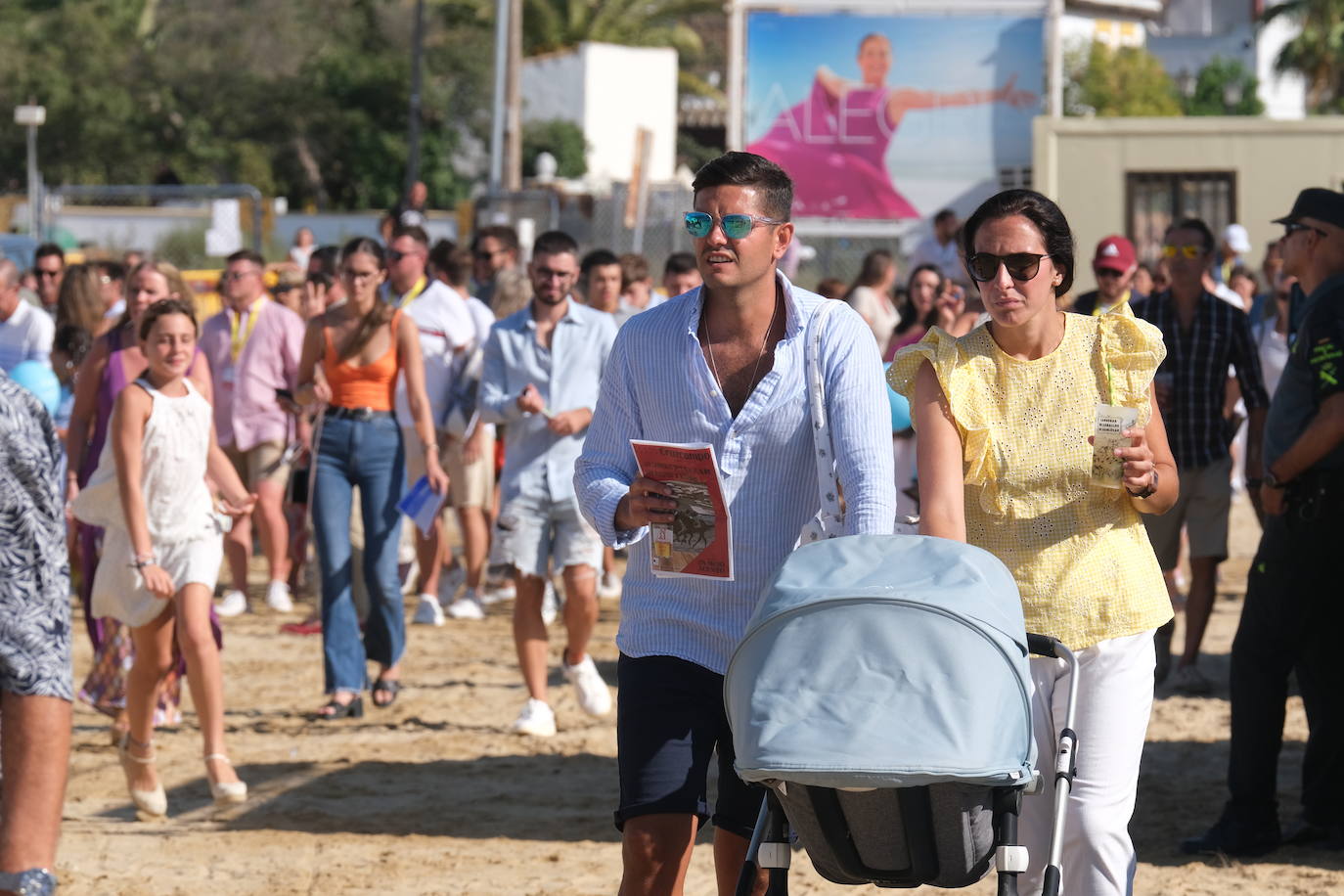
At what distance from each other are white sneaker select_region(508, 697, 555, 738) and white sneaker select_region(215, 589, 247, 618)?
3.71m

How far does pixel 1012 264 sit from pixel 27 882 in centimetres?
251

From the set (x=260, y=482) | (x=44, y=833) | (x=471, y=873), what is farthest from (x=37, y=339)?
(x=44, y=833)

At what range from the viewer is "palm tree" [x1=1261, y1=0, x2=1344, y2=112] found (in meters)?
71.4

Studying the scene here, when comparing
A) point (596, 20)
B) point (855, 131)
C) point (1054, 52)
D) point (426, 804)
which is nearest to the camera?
point (426, 804)

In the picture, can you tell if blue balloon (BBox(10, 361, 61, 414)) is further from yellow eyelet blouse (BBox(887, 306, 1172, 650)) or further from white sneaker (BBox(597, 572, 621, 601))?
yellow eyelet blouse (BBox(887, 306, 1172, 650))

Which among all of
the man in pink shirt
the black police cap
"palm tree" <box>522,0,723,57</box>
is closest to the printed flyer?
the black police cap

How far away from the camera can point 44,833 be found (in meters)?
3.95

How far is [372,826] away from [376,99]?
44.5m

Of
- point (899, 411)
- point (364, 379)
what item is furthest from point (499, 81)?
point (899, 411)

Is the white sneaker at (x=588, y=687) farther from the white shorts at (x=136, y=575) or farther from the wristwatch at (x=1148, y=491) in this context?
the wristwatch at (x=1148, y=491)

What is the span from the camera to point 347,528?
28.4 ft

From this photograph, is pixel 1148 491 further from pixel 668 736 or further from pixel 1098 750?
pixel 668 736

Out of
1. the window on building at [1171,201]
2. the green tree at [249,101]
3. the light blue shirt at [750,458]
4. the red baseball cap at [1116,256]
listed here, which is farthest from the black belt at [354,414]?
the green tree at [249,101]

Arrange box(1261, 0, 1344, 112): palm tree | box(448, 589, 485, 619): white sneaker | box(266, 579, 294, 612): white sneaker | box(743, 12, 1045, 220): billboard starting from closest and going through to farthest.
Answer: box(448, 589, 485, 619): white sneaker → box(266, 579, 294, 612): white sneaker → box(743, 12, 1045, 220): billboard → box(1261, 0, 1344, 112): palm tree
